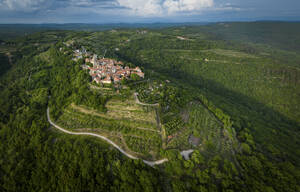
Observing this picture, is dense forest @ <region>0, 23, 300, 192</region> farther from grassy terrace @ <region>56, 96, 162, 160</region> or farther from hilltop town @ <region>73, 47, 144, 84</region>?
hilltop town @ <region>73, 47, 144, 84</region>

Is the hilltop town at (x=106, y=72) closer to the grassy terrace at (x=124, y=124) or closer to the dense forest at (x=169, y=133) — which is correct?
the dense forest at (x=169, y=133)

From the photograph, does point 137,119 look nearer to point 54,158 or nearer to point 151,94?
point 151,94

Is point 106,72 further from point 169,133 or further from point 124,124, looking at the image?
point 169,133

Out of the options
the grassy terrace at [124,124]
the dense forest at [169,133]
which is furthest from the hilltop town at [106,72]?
the grassy terrace at [124,124]

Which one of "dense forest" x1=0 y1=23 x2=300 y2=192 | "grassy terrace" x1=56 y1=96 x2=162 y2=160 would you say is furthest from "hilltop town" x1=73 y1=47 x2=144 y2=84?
"grassy terrace" x1=56 y1=96 x2=162 y2=160

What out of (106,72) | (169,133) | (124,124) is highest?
(106,72)

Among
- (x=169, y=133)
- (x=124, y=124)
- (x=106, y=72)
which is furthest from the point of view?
(x=106, y=72)

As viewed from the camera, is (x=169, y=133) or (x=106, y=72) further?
(x=106, y=72)

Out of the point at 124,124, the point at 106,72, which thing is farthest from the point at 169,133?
the point at 106,72

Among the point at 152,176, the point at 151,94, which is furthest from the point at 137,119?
the point at 152,176
